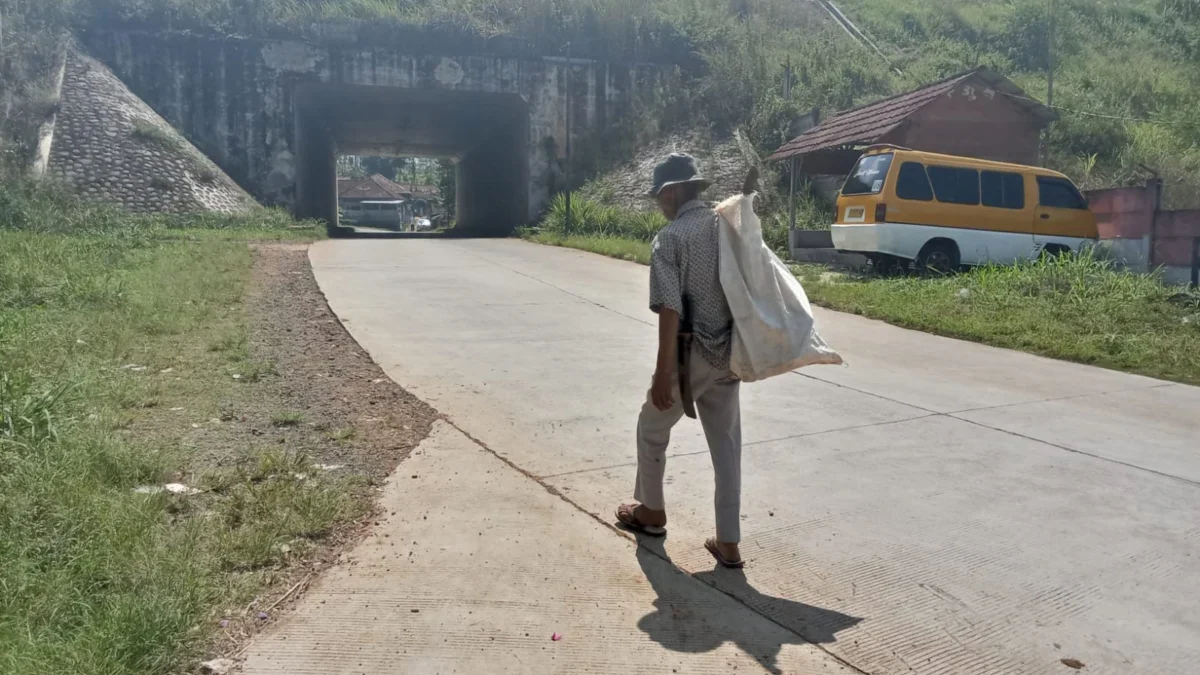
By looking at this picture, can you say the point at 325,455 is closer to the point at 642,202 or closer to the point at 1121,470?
the point at 1121,470

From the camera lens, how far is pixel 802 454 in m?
5.06

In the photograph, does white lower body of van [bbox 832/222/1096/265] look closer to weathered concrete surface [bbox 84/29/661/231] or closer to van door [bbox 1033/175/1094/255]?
van door [bbox 1033/175/1094/255]

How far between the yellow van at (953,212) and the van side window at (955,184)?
0.6 inches

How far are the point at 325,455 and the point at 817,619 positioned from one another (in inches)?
108

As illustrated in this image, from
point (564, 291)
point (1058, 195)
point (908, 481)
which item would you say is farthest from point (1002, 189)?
point (908, 481)

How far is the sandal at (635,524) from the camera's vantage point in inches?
153

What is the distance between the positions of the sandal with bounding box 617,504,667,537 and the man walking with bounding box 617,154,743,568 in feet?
0.87

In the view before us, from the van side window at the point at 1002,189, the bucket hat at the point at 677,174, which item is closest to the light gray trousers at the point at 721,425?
the bucket hat at the point at 677,174

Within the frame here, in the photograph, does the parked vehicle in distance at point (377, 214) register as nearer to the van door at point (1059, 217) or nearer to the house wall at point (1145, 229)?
the van door at point (1059, 217)

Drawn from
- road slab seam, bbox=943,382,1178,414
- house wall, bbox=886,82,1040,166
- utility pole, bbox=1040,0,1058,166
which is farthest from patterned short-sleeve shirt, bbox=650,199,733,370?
utility pole, bbox=1040,0,1058,166

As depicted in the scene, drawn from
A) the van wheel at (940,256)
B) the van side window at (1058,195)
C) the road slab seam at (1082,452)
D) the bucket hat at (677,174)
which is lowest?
the road slab seam at (1082,452)

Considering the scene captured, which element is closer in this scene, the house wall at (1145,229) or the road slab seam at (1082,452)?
the road slab seam at (1082,452)

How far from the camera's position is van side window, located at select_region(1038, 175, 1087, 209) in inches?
542

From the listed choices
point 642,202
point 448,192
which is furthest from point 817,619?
point 448,192
